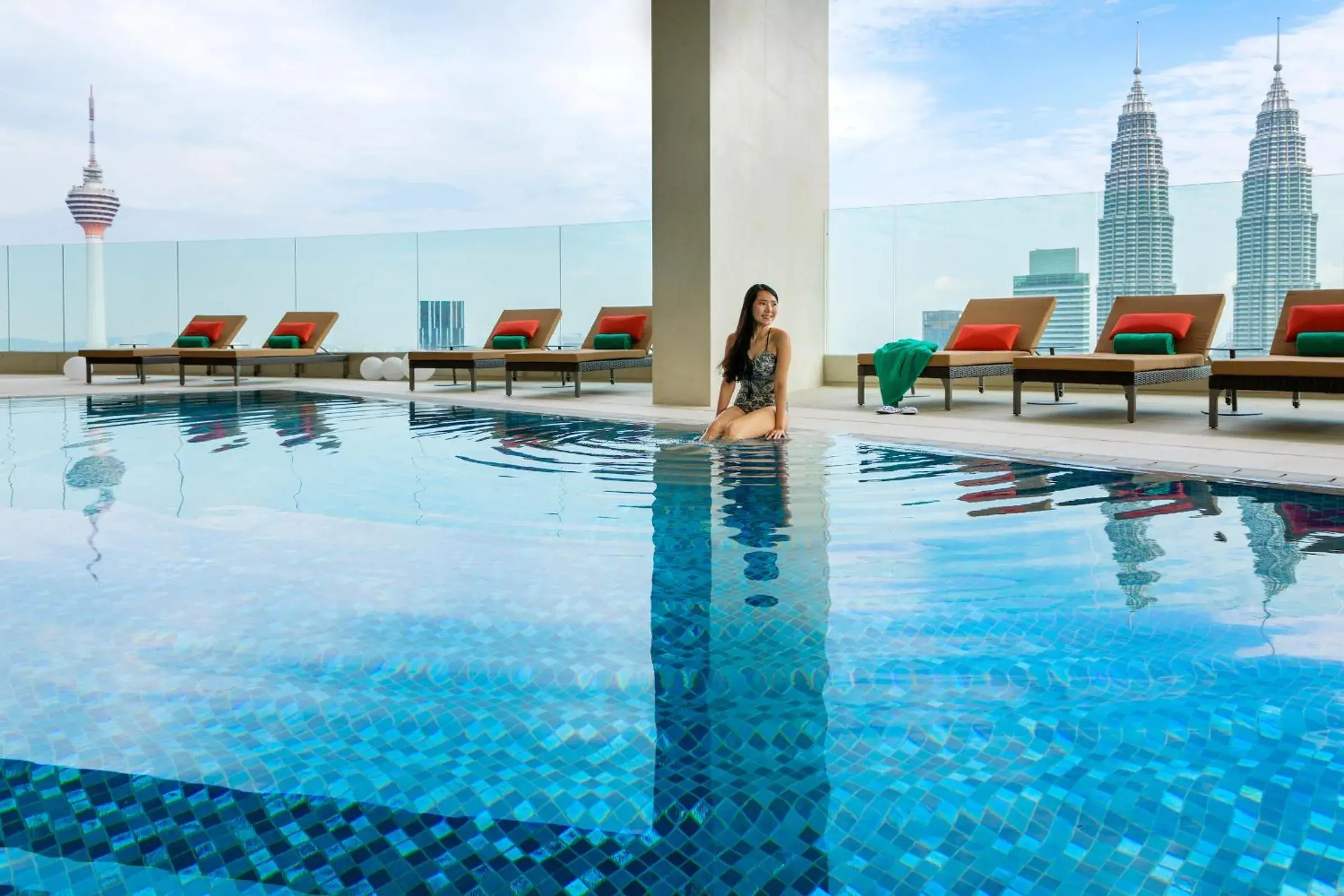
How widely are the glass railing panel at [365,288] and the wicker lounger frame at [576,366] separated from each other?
4255 millimetres

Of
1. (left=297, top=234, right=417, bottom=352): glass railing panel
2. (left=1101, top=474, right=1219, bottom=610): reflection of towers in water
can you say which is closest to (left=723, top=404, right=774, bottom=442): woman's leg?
(left=1101, top=474, right=1219, bottom=610): reflection of towers in water

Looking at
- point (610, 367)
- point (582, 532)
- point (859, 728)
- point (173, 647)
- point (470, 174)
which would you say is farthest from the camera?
point (470, 174)

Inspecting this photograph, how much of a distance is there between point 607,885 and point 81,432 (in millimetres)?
6414

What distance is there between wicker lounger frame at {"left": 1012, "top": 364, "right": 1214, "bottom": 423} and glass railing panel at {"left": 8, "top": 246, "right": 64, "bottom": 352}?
45.2 feet

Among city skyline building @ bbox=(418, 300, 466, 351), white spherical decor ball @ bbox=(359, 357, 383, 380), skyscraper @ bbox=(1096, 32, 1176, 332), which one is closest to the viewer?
skyscraper @ bbox=(1096, 32, 1176, 332)

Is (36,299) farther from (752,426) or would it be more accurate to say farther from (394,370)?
(752,426)

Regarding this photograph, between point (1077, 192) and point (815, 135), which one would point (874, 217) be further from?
point (1077, 192)

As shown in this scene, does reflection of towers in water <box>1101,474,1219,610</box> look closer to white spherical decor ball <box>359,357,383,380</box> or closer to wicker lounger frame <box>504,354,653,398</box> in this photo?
wicker lounger frame <box>504,354,653,398</box>

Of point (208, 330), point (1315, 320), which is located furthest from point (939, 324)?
point (208, 330)

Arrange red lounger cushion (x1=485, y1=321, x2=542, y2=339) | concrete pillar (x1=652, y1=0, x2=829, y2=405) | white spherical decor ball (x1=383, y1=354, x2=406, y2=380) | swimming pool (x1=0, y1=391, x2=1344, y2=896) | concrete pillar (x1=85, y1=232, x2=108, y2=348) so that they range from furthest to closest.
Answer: concrete pillar (x1=85, y1=232, x2=108, y2=348) → white spherical decor ball (x1=383, y1=354, x2=406, y2=380) → red lounger cushion (x1=485, y1=321, x2=542, y2=339) → concrete pillar (x1=652, y1=0, x2=829, y2=405) → swimming pool (x1=0, y1=391, x2=1344, y2=896)

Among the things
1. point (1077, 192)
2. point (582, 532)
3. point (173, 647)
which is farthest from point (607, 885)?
point (1077, 192)

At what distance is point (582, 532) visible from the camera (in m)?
3.50

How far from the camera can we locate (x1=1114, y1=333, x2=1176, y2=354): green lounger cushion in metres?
7.50

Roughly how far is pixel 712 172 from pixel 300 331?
20.8ft
